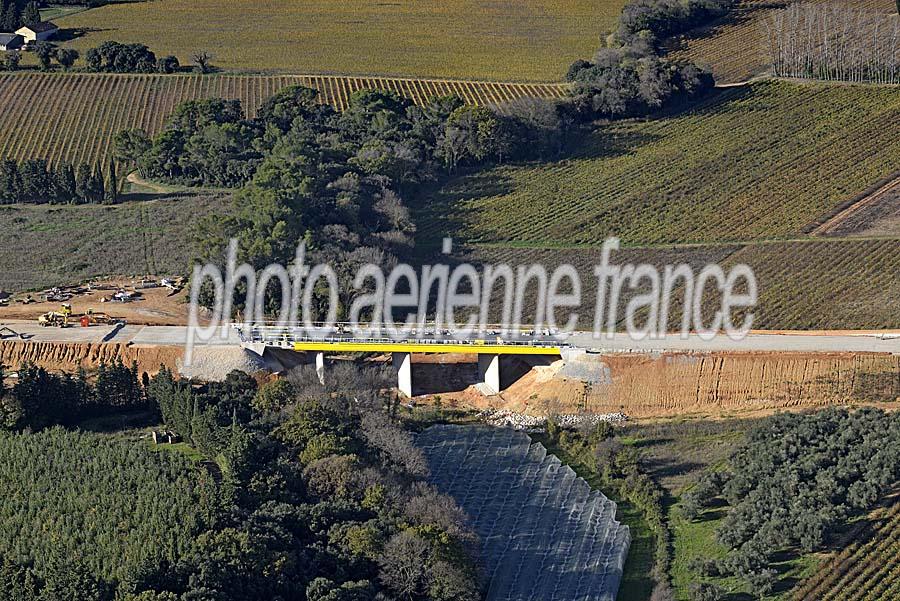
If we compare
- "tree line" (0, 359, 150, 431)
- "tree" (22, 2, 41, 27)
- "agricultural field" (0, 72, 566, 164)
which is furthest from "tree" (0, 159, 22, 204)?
"tree" (22, 2, 41, 27)

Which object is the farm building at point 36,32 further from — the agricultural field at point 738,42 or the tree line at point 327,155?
the agricultural field at point 738,42

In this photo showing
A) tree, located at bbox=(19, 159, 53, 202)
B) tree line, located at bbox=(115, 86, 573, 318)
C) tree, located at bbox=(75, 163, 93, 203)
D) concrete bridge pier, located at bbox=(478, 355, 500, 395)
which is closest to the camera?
concrete bridge pier, located at bbox=(478, 355, 500, 395)

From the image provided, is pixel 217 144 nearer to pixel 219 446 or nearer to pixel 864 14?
pixel 219 446

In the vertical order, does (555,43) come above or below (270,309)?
above

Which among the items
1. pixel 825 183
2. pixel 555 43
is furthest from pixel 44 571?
pixel 555 43

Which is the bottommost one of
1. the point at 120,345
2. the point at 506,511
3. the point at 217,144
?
the point at 506,511

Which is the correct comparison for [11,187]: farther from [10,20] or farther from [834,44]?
[834,44]

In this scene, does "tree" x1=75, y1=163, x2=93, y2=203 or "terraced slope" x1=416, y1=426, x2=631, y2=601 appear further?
"tree" x1=75, y1=163, x2=93, y2=203

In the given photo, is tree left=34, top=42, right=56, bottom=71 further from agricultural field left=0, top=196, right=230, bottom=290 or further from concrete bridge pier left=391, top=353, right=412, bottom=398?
concrete bridge pier left=391, top=353, right=412, bottom=398
